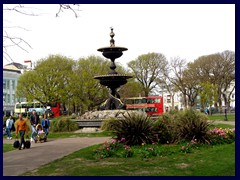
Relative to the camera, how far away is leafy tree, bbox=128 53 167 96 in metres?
60.1

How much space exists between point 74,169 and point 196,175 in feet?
10.1

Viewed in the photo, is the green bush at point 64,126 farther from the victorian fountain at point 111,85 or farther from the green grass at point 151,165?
the green grass at point 151,165

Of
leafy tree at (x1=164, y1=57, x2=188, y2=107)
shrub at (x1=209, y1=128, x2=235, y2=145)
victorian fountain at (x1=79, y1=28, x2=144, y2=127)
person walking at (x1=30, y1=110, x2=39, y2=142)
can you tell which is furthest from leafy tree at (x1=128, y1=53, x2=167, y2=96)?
shrub at (x1=209, y1=128, x2=235, y2=145)

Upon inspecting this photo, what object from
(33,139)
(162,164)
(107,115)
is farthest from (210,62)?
(162,164)

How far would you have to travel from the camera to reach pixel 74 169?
8.78 metres

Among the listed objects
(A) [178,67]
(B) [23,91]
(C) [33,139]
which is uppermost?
(A) [178,67]

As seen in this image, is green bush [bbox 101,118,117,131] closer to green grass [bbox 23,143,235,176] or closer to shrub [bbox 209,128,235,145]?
shrub [bbox 209,128,235,145]

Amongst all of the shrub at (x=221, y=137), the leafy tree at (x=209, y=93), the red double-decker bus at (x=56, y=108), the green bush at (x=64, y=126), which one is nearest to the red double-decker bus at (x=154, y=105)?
the leafy tree at (x=209, y=93)

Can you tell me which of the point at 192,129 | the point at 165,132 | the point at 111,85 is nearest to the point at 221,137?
the point at 192,129

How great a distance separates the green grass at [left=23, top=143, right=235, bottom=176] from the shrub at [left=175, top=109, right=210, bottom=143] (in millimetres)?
1723

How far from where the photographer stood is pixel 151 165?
935cm

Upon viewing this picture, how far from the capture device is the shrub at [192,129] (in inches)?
534

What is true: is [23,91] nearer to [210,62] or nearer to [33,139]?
[210,62]

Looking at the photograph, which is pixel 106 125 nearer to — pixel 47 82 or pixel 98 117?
pixel 98 117
